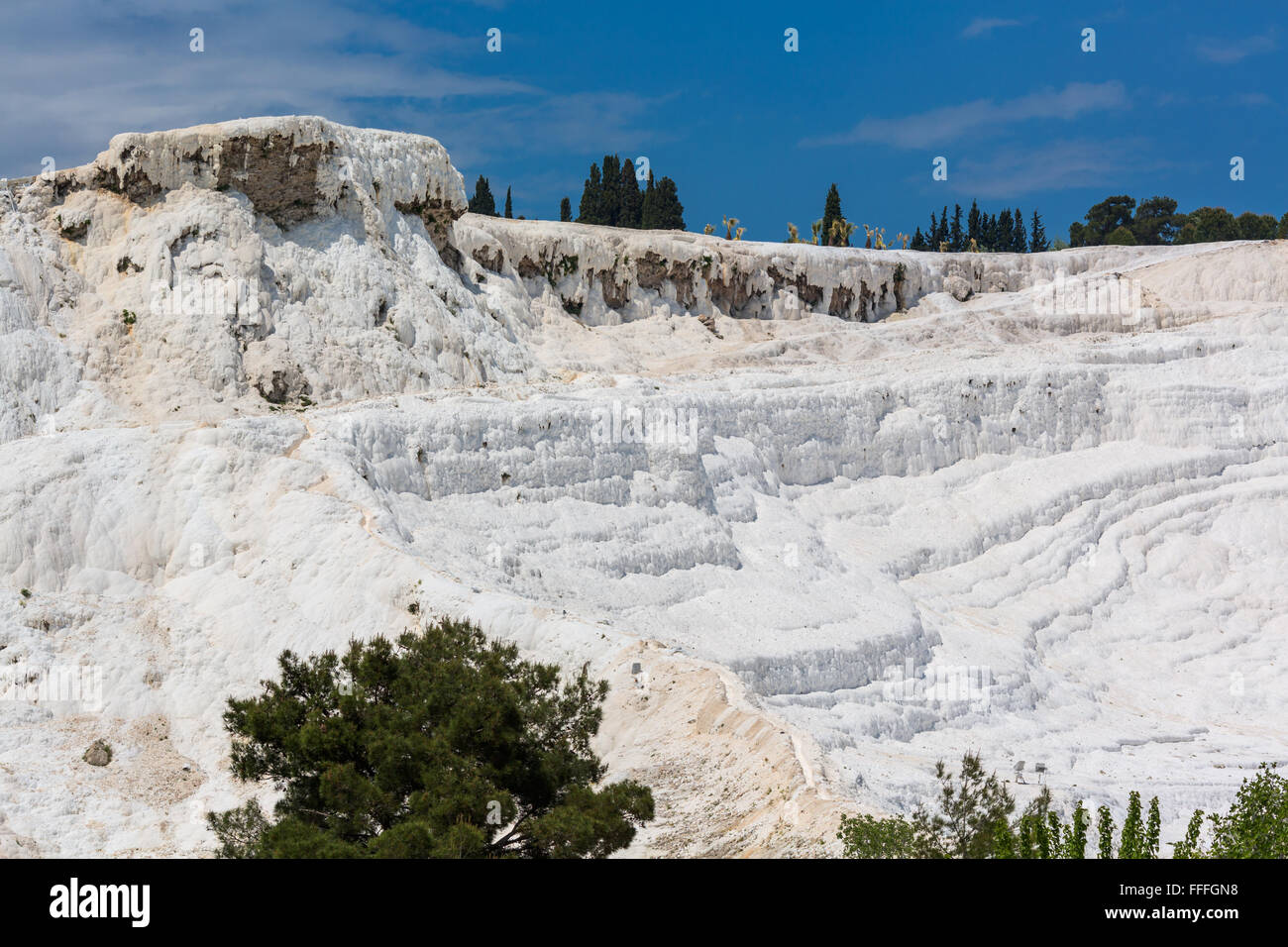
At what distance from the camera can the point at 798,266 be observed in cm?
7025

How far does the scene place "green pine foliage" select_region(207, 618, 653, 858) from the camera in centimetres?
1473

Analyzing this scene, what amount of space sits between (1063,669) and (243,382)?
24630 millimetres

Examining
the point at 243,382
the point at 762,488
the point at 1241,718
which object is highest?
the point at 243,382

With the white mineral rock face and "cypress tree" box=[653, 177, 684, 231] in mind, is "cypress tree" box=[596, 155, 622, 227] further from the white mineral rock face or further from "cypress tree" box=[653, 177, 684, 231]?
the white mineral rock face

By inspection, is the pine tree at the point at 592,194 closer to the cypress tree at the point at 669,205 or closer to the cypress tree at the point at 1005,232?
the cypress tree at the point at 669,205

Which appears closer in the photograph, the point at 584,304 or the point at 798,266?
the point at 584,304

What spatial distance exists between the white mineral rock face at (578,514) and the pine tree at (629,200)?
24.7 meters

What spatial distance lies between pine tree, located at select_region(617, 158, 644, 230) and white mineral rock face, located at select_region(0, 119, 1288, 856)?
81.2ft

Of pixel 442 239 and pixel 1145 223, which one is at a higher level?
pixel 1145 223

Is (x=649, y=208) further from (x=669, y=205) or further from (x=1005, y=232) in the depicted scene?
(x=1005, y=232)

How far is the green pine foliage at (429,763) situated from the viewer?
14734mm

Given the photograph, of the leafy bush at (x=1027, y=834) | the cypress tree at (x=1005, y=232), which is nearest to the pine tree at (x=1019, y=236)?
the cypress tree at (x=1005, y=232)
